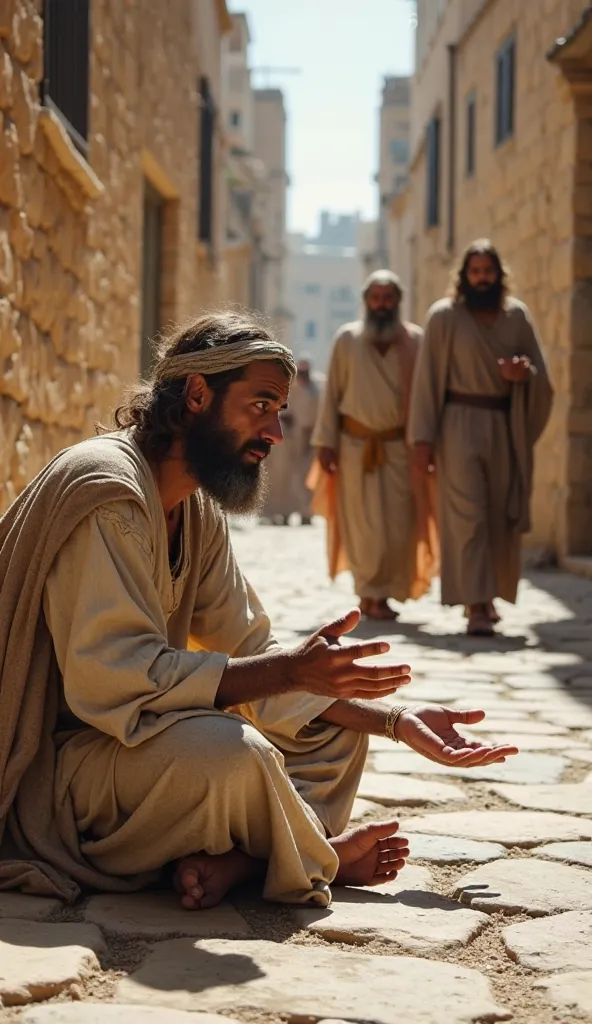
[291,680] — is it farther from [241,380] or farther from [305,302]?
[305,302]

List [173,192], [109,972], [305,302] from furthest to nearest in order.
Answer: [305,302]
[173,192]
[109,972]

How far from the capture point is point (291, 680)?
9.12 feet

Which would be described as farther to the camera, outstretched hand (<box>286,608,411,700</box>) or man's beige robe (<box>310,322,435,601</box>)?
man's beige robe (<box>310,322,435,601</box>)

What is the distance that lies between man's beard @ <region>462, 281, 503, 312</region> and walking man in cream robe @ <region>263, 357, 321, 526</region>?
9.79 metres

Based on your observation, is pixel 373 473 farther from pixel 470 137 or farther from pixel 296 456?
pixel 296 456

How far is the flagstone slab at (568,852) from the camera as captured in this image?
3.31 meters

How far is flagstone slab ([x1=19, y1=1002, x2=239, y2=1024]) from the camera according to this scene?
217 centimetres

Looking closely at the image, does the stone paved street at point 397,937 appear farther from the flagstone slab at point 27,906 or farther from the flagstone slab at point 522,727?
the flagstone slab at point 522,727

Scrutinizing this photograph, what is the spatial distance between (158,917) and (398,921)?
1.51ft

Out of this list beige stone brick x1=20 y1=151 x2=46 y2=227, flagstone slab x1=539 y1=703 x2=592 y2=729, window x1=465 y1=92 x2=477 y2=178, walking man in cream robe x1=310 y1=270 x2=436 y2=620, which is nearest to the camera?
flagstone slab x1=539 y1=703 x2=592 y2=729

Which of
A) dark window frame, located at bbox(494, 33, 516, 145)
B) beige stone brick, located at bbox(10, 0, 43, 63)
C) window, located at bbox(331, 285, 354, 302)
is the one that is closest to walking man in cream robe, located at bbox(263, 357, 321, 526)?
dark window frame, located at bbox(494, 33, 516, 145)

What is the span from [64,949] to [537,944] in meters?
0.86

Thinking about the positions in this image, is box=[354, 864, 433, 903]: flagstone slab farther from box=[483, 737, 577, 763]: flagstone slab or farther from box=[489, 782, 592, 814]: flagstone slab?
box=[483, 737, 577, 763]: flagstone slab

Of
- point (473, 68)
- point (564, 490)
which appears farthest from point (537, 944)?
point (473, 68)
